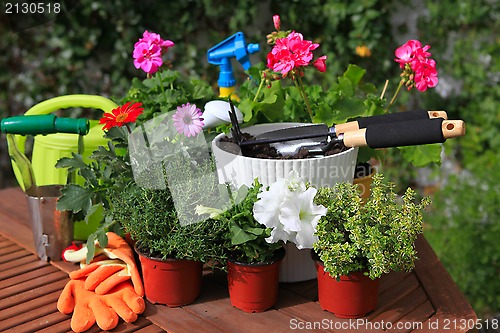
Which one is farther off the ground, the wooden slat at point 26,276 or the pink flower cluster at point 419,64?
the pink flower cluster at point 419,64

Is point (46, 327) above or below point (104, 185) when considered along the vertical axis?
below

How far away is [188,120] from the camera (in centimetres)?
130

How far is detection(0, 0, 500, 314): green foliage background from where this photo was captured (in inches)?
115

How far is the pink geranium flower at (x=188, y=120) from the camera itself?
129 centimetres

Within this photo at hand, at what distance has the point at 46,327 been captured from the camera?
1.18 meters

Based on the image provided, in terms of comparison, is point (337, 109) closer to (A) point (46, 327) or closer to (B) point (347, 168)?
(B) point (347, 168)

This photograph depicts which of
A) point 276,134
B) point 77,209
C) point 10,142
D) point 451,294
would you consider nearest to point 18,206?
point 10,142

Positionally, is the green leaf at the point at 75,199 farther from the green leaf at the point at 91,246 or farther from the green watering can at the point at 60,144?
the green watering can at the point at 60,144

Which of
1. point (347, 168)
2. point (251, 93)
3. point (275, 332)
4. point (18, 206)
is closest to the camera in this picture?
point (275, 332)

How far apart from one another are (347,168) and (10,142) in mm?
792

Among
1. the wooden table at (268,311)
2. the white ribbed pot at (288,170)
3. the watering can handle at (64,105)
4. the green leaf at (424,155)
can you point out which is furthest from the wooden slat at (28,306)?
the green leaf at (424,155)

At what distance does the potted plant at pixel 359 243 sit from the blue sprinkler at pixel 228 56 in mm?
583

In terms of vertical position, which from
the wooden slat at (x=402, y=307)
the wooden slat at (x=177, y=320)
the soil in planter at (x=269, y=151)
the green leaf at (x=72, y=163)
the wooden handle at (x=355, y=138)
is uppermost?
the wooden handle at (x=355, y=138)

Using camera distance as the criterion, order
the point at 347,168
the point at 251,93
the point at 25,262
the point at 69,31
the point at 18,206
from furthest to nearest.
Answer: the point at 69,31, the point at 18,206, the point at 251,93, the point at 25,262, the point at 347,168
